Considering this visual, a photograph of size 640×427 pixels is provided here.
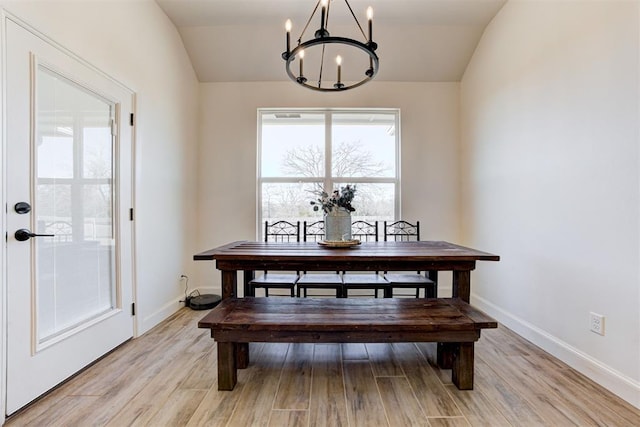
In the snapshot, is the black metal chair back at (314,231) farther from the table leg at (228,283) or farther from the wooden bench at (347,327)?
the wooden bench at (347,327)

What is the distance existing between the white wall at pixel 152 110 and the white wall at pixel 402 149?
246mm

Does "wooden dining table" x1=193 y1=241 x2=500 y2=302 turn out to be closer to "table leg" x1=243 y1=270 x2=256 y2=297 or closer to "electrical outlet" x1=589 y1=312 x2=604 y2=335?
"table leg" x1=243 y1=270 x2=256 y2=297

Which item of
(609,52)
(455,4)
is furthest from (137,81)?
(609,52)

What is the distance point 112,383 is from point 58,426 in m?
0.37

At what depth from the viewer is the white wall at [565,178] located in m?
1.67

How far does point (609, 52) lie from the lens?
70.0 inches

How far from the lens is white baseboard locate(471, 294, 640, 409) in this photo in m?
1.63

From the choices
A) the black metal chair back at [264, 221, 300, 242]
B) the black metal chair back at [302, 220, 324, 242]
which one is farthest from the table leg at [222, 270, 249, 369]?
the black metal chair back at [302, 220, 324, 242]

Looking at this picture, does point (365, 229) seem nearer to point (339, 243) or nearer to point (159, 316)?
point (339, 243)

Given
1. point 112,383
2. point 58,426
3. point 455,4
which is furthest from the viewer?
point 455,4

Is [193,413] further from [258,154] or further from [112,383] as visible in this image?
[258,154]

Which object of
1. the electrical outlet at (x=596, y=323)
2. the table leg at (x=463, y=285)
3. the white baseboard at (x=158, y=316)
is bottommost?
the white baseboard at (x=158, y=316)

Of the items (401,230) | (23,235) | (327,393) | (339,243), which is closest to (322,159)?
(401,230)

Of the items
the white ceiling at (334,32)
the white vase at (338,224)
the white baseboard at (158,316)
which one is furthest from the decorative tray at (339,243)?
the white ceiling at (334,32)
